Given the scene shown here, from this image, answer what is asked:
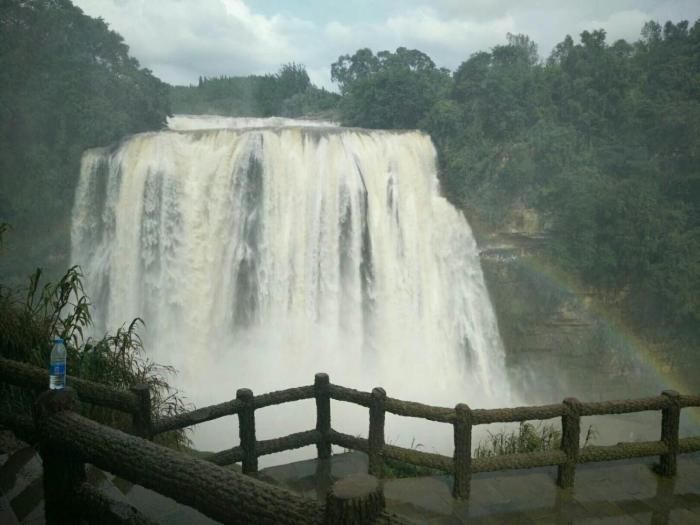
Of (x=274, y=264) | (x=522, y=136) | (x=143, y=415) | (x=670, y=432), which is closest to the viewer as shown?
(x=143, y=415)

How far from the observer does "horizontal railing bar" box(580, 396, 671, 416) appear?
4.54 m

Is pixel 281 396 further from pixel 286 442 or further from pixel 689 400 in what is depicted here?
pixel 689 400

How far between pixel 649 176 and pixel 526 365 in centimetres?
722

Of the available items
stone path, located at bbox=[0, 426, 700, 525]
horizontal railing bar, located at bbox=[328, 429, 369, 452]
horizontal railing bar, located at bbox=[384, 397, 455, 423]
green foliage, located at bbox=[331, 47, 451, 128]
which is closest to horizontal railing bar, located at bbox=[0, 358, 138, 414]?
stone path, located at bbox=[0, 426, 700, 525]

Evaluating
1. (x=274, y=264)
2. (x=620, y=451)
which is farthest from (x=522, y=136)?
(x=620, y=451)

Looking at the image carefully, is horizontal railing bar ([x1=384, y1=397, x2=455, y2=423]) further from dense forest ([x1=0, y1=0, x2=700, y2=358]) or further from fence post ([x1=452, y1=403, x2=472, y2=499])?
dense forest ([x1=0, y1=0, x2=700, y2=358])

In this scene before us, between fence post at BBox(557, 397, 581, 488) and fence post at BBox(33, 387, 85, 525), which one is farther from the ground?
fence post at BBox(33, 387, 85, 525)

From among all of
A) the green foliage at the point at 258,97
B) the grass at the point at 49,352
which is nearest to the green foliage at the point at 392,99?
the green foliage at the point at 258,97

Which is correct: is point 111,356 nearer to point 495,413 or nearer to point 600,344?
point 495,413

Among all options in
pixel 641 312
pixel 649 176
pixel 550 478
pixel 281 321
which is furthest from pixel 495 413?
pixel 649 176

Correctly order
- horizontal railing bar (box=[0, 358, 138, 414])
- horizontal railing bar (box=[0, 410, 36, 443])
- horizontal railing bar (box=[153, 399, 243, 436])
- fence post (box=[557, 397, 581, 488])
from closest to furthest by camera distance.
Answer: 1. horizontal railing bar (box=[0, 358, 138, 414])
2. horizontal railing bar (box=[0, 410, 36, 443])
3. horizontal railing bar (box=[153, 399, 243, 436])
4. fence post (box=[557, 397, 581, 488])

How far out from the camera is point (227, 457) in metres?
4.48

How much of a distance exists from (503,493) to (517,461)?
0.31m

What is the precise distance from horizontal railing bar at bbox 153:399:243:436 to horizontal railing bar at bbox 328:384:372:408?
31.2 inches
